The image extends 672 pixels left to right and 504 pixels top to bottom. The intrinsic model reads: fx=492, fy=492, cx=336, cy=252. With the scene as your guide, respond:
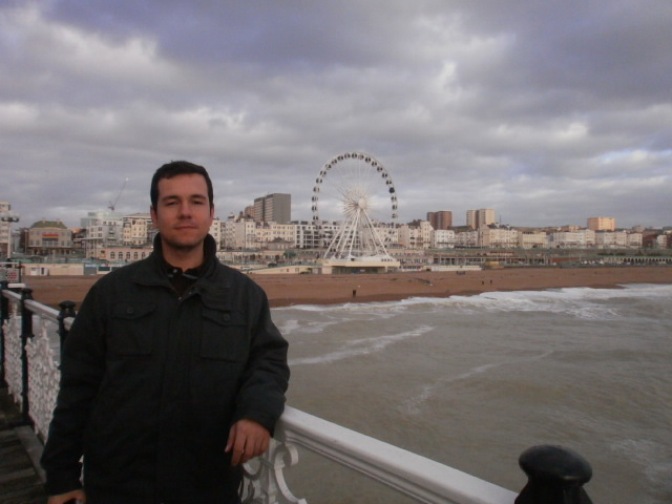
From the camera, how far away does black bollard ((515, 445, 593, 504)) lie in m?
0.79

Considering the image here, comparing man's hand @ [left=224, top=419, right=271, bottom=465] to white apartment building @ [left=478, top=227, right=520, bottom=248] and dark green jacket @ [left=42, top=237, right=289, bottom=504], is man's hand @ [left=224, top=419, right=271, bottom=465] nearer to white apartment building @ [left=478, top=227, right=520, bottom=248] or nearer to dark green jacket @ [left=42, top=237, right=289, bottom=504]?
dark green jacket @ [left=42, top=237, right=289, bottom=504]

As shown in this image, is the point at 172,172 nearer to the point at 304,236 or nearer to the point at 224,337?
the point at 224,337

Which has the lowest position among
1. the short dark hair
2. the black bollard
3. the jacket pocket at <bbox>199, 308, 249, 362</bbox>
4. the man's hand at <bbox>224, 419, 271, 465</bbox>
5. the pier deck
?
the pier deck

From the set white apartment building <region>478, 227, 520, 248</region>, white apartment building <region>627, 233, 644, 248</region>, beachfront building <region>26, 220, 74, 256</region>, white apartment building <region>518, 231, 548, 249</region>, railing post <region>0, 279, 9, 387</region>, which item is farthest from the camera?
white apartment building <region>627, 233, 644, 248</region>

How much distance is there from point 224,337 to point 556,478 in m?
0.88

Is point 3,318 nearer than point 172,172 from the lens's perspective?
No

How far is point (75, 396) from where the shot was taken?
4.50 ft

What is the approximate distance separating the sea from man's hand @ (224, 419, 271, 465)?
3.69 m

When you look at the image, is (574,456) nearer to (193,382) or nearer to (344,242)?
(193,382)

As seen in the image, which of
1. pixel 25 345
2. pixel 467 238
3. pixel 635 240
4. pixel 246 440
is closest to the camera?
pixel 246 440

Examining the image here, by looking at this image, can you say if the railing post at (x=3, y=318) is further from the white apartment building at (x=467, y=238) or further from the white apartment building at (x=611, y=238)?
the white apartment building at (x=611, y=238)

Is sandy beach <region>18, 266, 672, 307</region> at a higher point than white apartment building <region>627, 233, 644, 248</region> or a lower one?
lower

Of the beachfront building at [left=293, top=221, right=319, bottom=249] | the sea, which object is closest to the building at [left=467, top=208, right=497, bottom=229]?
the beachfront building at [left=293, top=221, right=319, bottom=249]

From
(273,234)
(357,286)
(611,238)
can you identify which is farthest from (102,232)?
(611,238)
